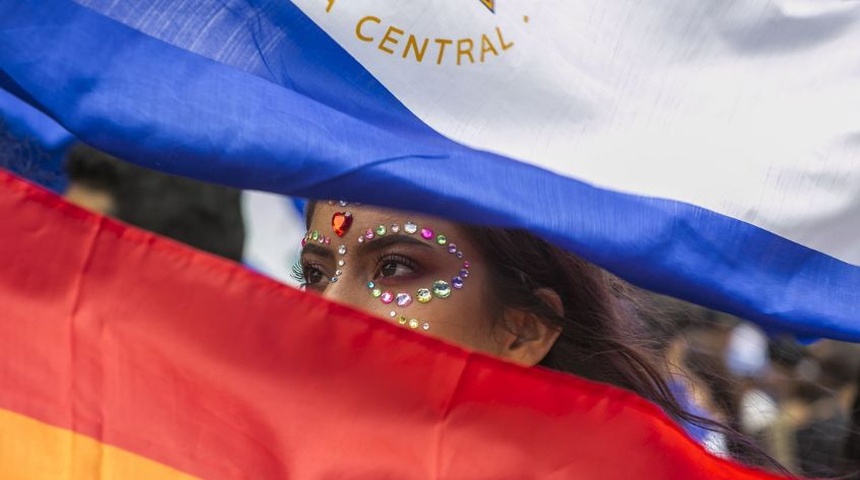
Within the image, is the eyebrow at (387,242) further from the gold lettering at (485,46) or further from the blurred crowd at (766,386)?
the blurred crowd at (766,386)

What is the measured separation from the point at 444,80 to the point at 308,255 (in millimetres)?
747

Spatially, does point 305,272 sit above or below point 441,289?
below

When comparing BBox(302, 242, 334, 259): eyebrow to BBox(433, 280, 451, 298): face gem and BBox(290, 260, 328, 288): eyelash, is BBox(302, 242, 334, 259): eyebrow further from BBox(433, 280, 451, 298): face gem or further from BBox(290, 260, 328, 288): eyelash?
BBox(433, 280, 451, 298): face gem

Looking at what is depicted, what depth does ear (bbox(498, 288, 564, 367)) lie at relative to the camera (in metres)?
2.99

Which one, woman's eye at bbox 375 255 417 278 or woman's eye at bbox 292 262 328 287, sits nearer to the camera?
woman's eye at bbox 375 255 417 278

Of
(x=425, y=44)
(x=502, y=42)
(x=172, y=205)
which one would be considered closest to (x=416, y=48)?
(x=425, y=44)

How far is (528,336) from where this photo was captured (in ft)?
9.95

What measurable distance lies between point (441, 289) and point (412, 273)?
0.21 feet

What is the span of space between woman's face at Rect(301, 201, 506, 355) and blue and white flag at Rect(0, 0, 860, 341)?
504mm

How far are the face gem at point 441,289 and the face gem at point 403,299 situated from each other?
0.05 m

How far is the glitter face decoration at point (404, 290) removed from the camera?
9.32 ft

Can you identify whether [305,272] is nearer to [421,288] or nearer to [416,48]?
[421,288]

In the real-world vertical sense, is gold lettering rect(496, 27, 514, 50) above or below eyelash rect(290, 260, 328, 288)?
above

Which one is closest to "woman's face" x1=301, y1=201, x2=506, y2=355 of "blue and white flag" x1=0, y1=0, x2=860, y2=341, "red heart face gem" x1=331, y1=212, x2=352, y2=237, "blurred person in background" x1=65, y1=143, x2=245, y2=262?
"red heart face gem" x1=331, y1=212, x2=352, y2=237
